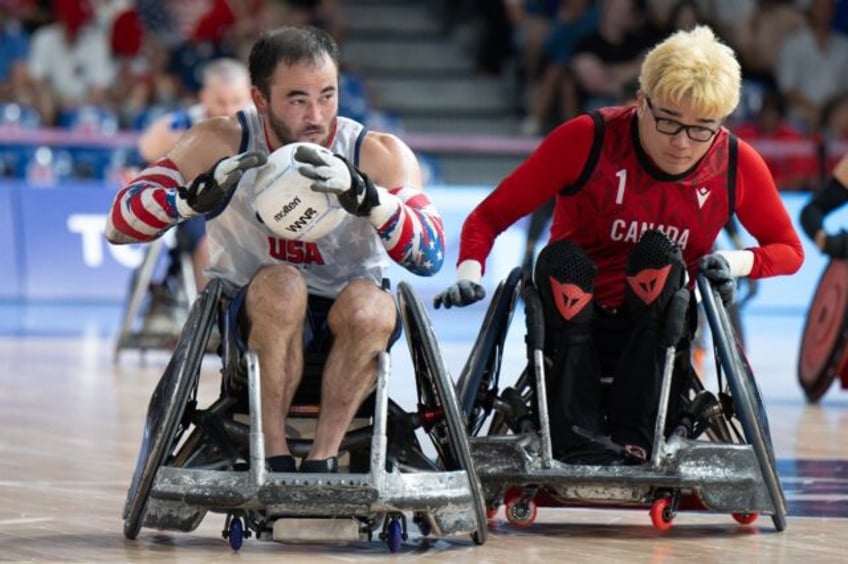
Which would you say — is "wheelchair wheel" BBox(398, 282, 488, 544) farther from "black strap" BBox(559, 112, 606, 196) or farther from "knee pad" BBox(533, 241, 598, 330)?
"black strap" BBox(559, 112, 606, 196)

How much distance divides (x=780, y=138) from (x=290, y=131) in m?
12.4

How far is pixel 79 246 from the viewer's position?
15883 millimetres

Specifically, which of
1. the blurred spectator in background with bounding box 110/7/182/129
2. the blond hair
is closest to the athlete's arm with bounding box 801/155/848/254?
the blond hair

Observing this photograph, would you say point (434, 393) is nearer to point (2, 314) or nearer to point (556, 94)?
point (2, 314)

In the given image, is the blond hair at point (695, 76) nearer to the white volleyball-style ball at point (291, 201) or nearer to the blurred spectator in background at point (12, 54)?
the white volleyball-style ball at point (291, 201)

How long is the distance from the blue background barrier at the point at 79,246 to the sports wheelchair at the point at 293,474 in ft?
32.5

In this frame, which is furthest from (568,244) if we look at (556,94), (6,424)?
(556,94)

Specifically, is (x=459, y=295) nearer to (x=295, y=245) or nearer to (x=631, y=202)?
(x=295, y=245)

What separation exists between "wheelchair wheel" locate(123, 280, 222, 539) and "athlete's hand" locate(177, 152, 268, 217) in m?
0.24

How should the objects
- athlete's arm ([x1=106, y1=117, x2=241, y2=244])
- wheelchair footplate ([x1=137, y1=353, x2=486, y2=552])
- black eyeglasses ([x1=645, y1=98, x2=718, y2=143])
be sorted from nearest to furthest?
wheelchair footplate ([x1=137, y1=353, x2=486, y2=552]), athlete's arm ([x1=106, y1=117, x2=241, y2=244]), black eyeglasses ([x1=645, y1=98, x2=718, y2=143])

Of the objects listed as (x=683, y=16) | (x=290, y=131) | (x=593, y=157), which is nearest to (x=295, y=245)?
(x=290, y=131)

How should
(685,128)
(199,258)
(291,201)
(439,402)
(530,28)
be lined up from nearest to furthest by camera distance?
(291,201) < (439,402) < (685,128) < (199,258) < (530,28)

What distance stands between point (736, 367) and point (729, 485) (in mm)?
337

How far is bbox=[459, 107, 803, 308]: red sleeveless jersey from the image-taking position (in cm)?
611
